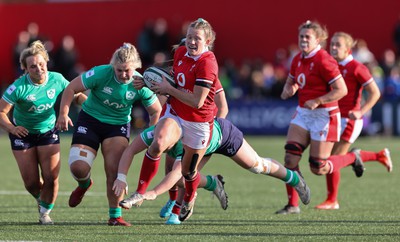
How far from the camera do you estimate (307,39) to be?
9.73 metres

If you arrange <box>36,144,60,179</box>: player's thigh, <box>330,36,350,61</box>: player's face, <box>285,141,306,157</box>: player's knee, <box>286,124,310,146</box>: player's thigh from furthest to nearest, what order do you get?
<box>330,36,350,61</box>: player's face < <box>286,124,310,146</box>: player's thigh < <box>285,141,306,157</box>: player's knee < <box>36,144,60,179</box>: player's thigh

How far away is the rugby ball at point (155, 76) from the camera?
801 cm

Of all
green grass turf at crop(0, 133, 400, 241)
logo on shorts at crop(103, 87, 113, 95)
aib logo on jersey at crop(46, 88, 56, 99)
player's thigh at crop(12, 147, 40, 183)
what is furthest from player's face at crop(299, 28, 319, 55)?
player's thigh at crop(12, 147, 40, 183)

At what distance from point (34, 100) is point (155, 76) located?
1277mm

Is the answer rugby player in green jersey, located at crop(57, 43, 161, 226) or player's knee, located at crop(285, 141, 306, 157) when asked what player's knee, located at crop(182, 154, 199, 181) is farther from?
player's knee, located at crop(285, 141, 306, 157)

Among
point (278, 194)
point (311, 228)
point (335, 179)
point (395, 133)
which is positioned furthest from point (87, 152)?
point (395, 133)

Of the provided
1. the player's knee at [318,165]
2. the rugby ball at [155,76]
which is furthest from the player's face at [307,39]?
the rugby ball at [155,76]

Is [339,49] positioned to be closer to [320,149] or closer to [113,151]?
[320,149]

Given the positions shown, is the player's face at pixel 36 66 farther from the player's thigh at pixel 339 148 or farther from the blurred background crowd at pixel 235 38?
the blurred background crowd at pixel 235 38

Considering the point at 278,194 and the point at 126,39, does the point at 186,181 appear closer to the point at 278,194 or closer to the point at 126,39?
the point at 278,194

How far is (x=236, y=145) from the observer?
849cm

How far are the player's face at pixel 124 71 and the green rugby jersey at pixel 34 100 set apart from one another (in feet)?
2.23

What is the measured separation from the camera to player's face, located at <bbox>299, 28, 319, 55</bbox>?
9.73 m

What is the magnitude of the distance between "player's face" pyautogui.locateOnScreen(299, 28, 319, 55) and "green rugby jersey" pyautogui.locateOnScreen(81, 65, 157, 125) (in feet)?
6.41
